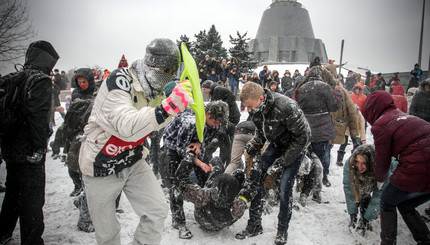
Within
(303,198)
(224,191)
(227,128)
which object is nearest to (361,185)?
(303,198)

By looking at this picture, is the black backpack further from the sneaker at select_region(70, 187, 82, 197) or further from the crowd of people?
the sneaker at select_region(70, 187, 82, 197)

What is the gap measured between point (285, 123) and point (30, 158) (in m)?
2.73

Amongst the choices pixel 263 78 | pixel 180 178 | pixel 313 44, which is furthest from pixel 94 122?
pixel 313 44

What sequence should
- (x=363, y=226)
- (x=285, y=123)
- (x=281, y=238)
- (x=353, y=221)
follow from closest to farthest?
(x=285, y=123)
(x=281, y=238)
(x=363, y=226)
(x=353, y=221)

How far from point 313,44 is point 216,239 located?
38592 mm

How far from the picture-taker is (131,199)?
2311mm

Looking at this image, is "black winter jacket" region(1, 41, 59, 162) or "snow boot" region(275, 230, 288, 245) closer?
"black winter jacket" region(1, 41, 59, 162)

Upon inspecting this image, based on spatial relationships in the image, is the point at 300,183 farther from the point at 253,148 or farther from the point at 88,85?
the point at 88,85

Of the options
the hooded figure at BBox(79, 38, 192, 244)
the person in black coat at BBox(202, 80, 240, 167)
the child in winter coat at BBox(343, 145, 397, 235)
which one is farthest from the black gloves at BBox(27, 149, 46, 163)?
the child in winter coat at BBox(343, 145, 397, 235)

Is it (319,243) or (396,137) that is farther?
(319,243)

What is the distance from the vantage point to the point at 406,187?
2.41 meters

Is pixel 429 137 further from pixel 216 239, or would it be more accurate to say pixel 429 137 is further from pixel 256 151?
pixel 216 239

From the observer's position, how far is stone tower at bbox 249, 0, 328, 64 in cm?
3584

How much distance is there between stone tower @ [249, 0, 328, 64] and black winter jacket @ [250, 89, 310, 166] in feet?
109
